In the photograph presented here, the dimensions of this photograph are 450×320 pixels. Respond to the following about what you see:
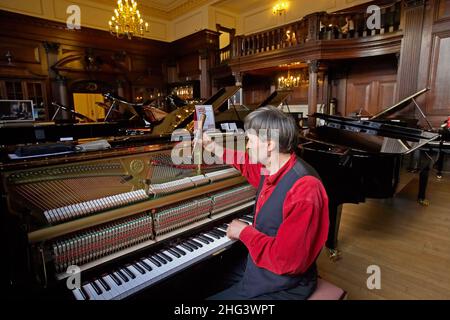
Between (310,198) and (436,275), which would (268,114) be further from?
(436,275)

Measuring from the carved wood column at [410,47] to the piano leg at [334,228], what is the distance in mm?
4774

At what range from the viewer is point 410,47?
18.2 ft

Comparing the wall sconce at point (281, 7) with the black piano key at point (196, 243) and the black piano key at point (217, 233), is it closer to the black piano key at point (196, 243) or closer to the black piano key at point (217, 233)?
the black piano key at point (217, 233)

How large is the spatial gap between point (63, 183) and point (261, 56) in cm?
749

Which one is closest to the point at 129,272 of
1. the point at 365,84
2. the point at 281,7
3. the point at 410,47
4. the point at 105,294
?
the point at 105,294

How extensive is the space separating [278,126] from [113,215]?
87 centimetres

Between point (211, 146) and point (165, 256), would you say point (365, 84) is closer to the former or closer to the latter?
point (211, 146)

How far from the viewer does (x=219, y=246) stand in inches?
58.1

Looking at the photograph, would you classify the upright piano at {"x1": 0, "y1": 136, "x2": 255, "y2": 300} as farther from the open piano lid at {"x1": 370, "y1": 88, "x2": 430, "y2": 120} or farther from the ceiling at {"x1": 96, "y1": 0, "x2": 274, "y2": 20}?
the ceiling at {"x1": 96, "y1": 0, "x2": 274, "y2": 20}

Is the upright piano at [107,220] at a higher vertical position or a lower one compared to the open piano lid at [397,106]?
lower

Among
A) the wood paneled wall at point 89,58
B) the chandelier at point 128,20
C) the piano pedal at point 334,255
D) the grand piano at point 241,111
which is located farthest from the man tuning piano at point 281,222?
the wood paneled wall at point 89,58

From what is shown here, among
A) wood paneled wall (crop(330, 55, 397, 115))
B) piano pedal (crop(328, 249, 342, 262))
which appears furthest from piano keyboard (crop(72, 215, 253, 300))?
wood paneled wall (crop(330, 55, 397, 115))

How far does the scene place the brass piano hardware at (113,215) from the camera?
989mm
